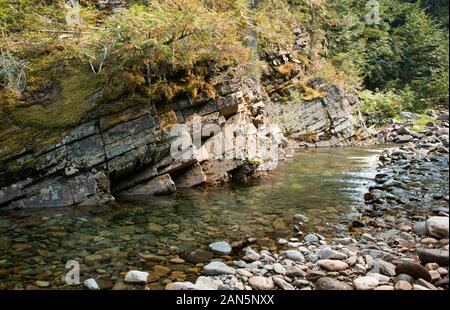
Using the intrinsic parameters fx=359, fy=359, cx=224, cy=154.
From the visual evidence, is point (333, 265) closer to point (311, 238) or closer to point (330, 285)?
point (330, 285)

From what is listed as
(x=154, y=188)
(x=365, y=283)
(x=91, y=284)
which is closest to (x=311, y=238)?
(x=365, y=283)

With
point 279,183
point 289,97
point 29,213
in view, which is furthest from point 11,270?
point 289,97

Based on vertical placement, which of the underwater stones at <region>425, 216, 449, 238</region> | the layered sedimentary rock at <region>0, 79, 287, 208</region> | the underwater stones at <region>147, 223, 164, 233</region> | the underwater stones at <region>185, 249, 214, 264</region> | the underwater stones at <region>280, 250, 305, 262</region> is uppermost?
the layered sedimentary rock at <region>0, 79, 287, 208</region>

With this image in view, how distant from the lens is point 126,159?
8.72m

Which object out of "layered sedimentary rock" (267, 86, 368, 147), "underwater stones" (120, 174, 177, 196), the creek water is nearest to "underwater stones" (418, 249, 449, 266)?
the creek water

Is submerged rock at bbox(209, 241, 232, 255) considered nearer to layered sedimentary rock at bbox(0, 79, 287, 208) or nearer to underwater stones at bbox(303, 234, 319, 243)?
underwater stones at bbox(303, 234, 319, 243)

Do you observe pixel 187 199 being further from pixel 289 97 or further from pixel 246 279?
pixel 289 97

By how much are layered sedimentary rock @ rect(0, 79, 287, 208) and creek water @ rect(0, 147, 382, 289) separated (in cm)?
48

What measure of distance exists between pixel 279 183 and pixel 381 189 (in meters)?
2.89

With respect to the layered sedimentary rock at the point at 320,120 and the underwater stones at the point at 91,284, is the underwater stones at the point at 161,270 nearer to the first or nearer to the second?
the underwater stones at the point at 91,284

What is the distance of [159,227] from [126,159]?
8.59 ft

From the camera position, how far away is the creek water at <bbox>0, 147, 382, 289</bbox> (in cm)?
498

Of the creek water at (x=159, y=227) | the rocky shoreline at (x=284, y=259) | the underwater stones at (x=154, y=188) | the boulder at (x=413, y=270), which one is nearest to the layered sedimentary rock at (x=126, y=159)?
the underwater stones at (x=154, y=188)

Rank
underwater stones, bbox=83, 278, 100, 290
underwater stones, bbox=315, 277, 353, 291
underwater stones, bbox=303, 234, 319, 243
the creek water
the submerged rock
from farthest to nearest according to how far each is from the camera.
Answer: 1. underwater stones, bbox=303, 234, 319, 243
2. the submerged rock
3. the creek water
4. underwater stones, bbox=83, 278, 100, 290
5. underwater stones, bbox=315, 277, 353, 291
